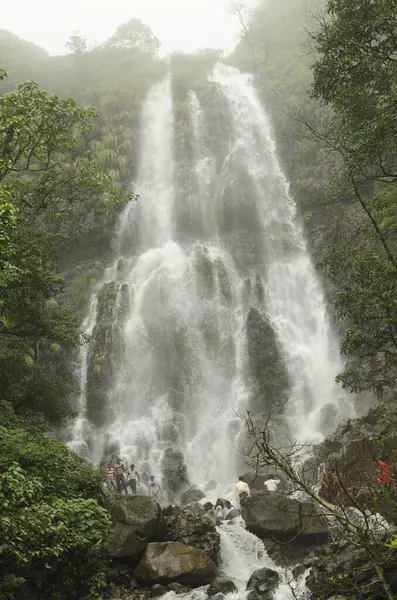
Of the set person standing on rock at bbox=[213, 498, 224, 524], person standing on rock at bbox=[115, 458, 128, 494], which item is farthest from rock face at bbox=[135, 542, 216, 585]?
person standing on rock at bbox=[115, 458, 128, 494]

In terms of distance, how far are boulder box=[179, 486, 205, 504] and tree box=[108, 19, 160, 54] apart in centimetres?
Result: 4779

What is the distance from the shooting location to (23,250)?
11.4 metres

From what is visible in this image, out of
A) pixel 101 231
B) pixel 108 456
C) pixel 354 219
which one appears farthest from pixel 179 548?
pixel 101 231

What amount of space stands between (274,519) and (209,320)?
1398 centimetres

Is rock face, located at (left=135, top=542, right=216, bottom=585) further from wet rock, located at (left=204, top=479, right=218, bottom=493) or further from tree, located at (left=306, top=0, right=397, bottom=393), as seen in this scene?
wet rock, located at (left=204, top=479, right=218, bottom=493)

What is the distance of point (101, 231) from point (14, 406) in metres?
20.3

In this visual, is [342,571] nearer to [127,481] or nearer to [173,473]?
[127,481]

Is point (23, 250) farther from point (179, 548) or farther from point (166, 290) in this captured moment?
point (166, 290)

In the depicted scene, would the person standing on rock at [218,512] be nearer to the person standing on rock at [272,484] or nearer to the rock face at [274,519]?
the rock face at [274,519]

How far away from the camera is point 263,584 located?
10070 millimetres

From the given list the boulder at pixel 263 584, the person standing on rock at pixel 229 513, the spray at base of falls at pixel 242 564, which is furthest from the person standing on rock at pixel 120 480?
the boulder at pixel 263 584

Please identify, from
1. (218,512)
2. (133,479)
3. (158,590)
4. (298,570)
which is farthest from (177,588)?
(133,479)

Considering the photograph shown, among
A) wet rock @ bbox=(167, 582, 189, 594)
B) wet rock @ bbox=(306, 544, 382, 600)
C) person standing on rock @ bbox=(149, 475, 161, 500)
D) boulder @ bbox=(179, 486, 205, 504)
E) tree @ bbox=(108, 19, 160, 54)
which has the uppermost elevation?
tree @ bbox=(108, 19, 160, 54)

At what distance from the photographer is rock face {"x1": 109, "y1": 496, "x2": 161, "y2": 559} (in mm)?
10758
